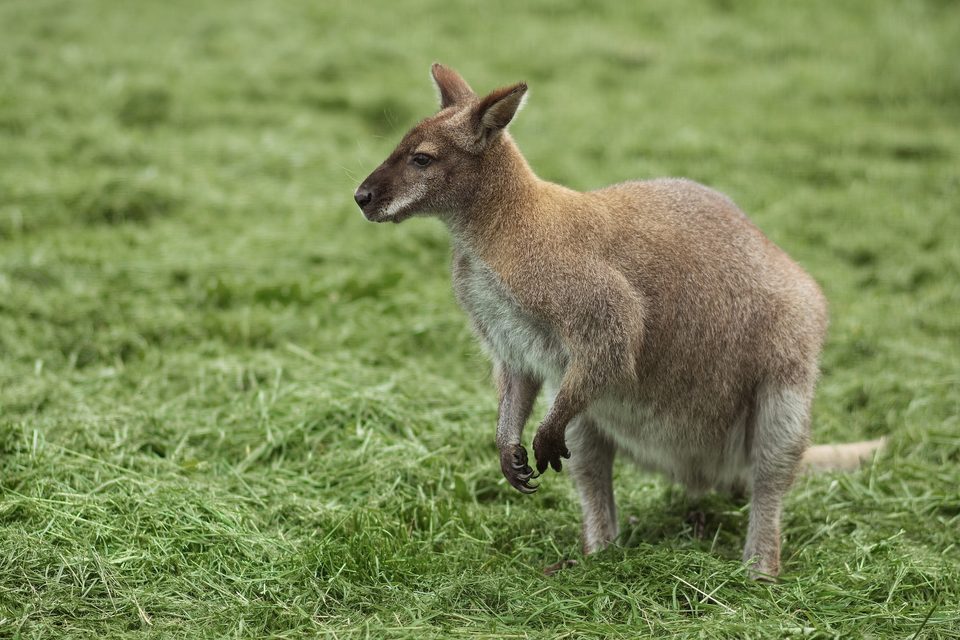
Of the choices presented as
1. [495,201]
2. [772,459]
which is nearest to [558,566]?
[772,459]

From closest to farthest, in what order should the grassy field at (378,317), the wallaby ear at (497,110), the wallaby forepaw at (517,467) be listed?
the grassy field at (378,317) → the wallaby ear at (497,110) → the wallaby forepaw at (517,467)

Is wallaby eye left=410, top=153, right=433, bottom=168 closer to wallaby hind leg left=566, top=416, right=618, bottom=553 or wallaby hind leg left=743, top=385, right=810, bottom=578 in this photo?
wallaby hind leg left=566, top=416, right=618, bottom=553

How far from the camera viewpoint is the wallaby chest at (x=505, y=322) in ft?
13.3

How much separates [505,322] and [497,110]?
76 cm

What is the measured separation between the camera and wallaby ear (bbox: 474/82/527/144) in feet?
13.1

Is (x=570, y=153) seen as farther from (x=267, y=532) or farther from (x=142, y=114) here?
(x=267, y=532)

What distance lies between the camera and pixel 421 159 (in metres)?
4.13

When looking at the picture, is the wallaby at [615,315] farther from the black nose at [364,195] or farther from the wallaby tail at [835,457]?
the wallaby tail at [835,457]

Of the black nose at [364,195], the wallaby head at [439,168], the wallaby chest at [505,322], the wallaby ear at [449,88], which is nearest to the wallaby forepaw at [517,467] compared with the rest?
the wallaby chest at [505,322]

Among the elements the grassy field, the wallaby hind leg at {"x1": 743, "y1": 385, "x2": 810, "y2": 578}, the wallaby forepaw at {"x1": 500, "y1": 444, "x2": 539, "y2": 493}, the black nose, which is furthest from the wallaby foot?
the black nose

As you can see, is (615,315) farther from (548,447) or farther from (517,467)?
(517,467)

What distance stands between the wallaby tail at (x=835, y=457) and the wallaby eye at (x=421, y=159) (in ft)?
7.26

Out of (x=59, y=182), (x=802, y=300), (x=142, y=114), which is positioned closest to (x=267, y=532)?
(x=802, y=300)

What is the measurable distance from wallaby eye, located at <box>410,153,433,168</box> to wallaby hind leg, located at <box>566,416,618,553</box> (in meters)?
1.19
